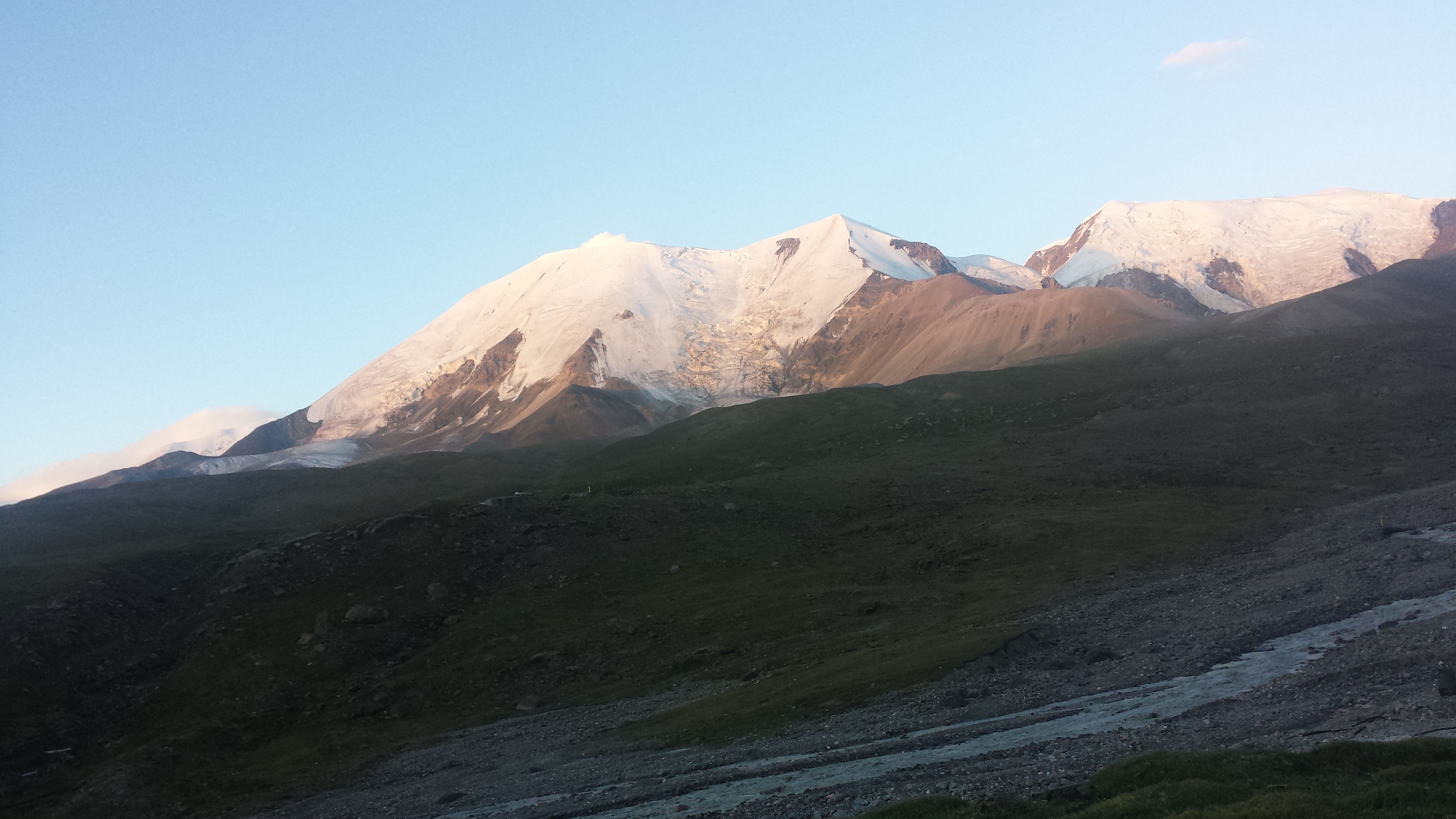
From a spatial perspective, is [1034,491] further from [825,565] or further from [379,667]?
[379,667]

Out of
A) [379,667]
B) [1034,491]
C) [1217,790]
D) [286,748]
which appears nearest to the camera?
[1217,790]

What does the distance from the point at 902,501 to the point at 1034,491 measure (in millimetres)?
11701

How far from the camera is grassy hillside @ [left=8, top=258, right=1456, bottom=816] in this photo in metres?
49.6

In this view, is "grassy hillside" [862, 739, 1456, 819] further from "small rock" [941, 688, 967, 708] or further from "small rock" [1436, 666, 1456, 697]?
"small rock" [941, 688, 967, 708]

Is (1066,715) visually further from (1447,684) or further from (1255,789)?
(1255,789)

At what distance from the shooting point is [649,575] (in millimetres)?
74375

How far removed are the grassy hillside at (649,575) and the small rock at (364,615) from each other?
0.36 metres

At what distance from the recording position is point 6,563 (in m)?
77.6

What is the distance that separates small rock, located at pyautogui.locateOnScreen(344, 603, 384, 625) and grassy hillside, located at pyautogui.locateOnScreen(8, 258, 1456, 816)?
359 mm

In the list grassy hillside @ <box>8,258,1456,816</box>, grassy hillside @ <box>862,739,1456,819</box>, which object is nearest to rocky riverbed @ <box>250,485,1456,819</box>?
grassy hillside @ <box>862,739,1456,819</box>

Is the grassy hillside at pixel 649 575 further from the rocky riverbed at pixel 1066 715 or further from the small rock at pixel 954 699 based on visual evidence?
the small rock at pixel 954 699

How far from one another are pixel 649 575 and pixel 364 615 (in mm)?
20508

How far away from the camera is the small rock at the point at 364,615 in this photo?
64125 millimetres

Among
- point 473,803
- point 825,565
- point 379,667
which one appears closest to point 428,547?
point 379,667
